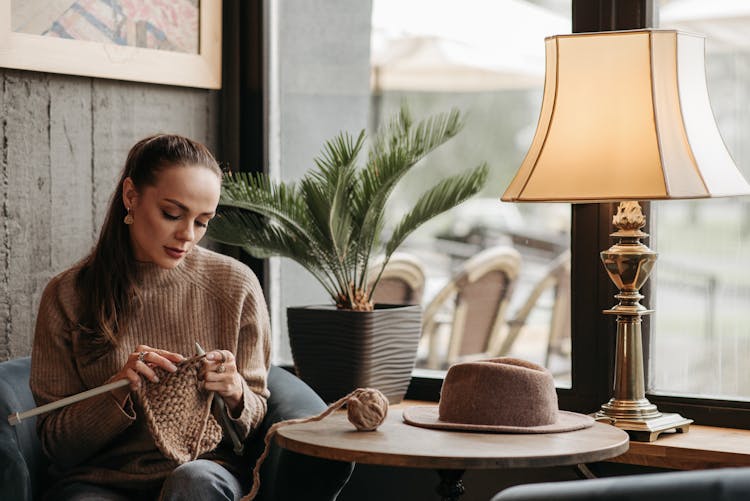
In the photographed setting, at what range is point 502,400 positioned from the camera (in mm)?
2070

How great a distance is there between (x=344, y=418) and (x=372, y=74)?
1.34m

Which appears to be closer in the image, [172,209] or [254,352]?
[172,209]

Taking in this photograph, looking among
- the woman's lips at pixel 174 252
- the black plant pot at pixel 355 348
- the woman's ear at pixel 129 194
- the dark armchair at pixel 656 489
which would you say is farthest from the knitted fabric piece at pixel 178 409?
the dark armchair at pixel 656 489

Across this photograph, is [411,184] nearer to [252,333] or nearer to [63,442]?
[252,333]

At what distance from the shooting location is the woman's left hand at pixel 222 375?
2189 millimetres

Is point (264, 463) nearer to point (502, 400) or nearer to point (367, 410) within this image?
point (367, 410)

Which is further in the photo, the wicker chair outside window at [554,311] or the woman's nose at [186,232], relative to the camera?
the wicker chair outside window at [554,311]

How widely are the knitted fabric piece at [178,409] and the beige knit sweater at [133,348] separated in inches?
2.9

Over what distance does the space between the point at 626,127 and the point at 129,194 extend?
1.03m

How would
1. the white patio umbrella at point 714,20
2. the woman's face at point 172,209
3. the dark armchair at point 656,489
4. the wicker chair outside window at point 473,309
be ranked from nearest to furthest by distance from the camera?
the dark armchair at point 656,489 → the woman's face at point 172,209 → the white patio umbrella at point 714,20 → the wicker chair outside window at point 473,309

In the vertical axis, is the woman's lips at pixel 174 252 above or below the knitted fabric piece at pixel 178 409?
above

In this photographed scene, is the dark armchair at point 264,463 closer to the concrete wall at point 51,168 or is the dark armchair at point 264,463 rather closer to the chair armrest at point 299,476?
the chair armrest at point 299,476

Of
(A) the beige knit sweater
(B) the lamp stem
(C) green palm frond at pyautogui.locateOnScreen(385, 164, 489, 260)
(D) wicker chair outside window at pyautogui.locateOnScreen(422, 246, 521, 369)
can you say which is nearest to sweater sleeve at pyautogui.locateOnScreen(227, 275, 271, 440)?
(A) the beige knit sweater

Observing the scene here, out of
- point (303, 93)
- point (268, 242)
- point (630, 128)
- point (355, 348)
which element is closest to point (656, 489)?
point (630, 128)
